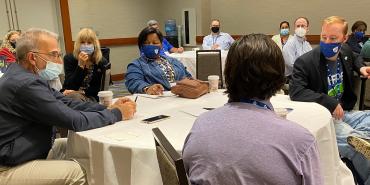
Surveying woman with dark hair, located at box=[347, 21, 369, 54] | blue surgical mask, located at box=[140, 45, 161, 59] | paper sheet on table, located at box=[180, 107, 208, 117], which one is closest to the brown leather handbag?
paper sheet on table, located at box=[180, 107, 208, 117]

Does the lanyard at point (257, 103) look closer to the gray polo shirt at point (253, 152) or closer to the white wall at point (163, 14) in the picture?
the gray polo shirt at point (253, 152)

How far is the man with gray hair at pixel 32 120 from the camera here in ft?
5.83

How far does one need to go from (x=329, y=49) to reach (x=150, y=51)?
1.47m

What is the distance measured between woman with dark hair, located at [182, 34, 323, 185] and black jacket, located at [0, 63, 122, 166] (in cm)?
99

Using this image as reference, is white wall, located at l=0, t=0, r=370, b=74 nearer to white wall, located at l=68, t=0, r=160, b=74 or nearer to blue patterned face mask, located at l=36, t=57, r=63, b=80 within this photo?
white wall, located at l=68, t=0, r=160, b=74

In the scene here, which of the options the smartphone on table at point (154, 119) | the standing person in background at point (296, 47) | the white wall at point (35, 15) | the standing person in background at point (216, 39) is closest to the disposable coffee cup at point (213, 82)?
the smartphone on table at point (154, 119)

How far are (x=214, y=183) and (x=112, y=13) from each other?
25.7 ft

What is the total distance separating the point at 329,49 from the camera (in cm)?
252

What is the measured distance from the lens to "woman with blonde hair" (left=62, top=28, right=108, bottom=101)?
11.5 ft

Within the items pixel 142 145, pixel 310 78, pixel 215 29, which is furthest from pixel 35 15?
pixel 142 145

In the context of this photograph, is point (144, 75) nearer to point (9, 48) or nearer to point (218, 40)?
point (9, 48)

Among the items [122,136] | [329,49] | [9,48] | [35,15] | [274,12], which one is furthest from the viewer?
[35,15]

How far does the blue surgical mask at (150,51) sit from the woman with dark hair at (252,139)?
78.7 inches

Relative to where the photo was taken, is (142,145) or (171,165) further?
(142,145)
